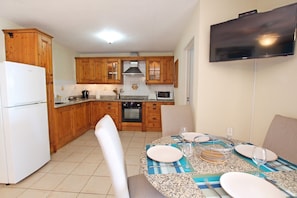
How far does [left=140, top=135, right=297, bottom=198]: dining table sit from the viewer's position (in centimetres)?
82

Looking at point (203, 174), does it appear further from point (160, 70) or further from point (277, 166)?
point (160, 70)

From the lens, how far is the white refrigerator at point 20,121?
1.96 metres

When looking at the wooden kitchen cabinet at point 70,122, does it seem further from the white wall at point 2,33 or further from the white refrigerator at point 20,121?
the white wall at point 2,33

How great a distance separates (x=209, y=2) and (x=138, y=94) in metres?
3.37

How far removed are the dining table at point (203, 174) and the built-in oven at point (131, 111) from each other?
326 cm

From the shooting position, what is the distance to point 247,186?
2.78 feet

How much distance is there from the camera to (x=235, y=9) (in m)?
2.04

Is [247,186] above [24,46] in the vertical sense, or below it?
below

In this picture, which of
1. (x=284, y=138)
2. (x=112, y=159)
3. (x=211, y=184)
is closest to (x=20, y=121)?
(x=112, y=159)

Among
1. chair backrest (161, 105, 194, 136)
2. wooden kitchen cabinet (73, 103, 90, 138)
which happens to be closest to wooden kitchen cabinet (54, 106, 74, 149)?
wooden kitchen cabinet (73, 103, 90, 138)

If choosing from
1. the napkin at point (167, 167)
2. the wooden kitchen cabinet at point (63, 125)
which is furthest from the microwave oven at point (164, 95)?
the napkin at point (167, 167)

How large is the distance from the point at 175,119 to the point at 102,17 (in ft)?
6.36

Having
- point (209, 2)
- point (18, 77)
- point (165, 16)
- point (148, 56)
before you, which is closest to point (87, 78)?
point (148, 56)

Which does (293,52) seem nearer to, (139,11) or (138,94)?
(139,11)
